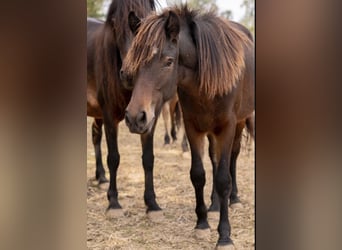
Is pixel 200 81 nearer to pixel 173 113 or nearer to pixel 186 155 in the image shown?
pixel 173 113

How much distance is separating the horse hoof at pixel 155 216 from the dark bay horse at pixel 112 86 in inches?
A: 0.8

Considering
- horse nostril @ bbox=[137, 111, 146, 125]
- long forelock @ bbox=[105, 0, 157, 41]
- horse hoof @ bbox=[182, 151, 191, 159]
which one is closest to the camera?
horse nostril @ bbox=[137, 111, 146, 125]

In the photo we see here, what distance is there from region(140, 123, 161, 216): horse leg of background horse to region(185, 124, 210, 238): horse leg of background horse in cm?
19

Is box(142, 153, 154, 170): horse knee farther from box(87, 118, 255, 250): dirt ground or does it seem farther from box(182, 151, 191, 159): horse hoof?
box(182, 151, 191, 159): horse hoof

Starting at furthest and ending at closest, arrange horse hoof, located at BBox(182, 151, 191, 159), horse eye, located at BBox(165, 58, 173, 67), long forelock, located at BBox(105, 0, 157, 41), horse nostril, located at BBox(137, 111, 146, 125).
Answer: horse hoof, located at BBox(182, 151, 191, 159) → long forelock, located at BBox(105, 0, 157, 41) → horse eye, located at BBox(165, 58, 173, 67) → horse nostril, located at BBox(137, 111, 146, 125)

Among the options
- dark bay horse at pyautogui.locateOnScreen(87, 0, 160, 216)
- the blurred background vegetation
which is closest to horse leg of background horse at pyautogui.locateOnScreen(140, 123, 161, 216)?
dark bay horse at pyautogui.locateOnScreen(87, 0, 160, 216)

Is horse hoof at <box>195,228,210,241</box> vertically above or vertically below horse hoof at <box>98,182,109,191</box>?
below

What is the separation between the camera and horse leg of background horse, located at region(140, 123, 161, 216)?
2.46 meters

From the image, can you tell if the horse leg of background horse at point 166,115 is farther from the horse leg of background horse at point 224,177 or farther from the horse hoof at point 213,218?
the horse hoof at point 213,218

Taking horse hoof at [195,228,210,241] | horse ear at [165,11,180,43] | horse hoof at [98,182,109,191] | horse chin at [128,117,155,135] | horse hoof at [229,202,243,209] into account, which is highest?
horse ear at [165,11,180,43]
